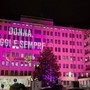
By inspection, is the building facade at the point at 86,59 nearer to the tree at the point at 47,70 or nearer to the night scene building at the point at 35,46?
the night scene building at the point at 35,46

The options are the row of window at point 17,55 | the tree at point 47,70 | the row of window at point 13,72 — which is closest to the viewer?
the tree at point 47,70

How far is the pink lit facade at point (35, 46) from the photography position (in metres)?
82.2

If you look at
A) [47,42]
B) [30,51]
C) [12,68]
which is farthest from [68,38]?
[12,68]

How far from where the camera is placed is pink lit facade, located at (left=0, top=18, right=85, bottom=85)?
82188 millimetres

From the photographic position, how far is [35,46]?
86.2 metres

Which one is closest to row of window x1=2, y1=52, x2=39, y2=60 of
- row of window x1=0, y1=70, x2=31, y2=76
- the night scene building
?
the night scene building

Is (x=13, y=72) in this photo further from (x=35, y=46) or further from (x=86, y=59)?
(x=86, y=59)

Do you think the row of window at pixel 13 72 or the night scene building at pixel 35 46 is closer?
the row of window at pixel 13 72

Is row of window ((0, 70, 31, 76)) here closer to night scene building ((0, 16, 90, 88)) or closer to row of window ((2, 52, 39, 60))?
night scene building ((0, 16, 90, 88))

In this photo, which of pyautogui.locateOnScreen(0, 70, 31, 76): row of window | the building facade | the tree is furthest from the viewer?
the building facade

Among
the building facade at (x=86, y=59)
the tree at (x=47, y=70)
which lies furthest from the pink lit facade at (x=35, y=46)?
the tree at (x=47, y=70)

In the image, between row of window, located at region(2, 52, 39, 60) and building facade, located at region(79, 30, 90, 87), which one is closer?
row of window, located at region(2, 52, 39, 60)

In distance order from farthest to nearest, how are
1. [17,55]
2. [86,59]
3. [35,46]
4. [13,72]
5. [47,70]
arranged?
[86,59] → [35,46] → [17,55] → [13,72] → [47,70]

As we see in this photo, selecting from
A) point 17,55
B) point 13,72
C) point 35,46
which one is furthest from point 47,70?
point 35,46
